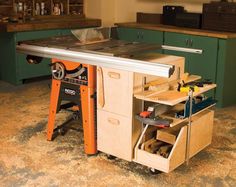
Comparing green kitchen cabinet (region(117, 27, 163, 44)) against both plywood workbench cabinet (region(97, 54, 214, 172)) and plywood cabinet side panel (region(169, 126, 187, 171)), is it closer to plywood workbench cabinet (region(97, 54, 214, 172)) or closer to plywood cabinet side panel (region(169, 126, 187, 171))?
plywood workbench cabinet (region(97, 54, 214, 172))

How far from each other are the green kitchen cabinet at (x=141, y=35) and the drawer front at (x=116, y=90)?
209 centimetres

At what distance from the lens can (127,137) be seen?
253cm

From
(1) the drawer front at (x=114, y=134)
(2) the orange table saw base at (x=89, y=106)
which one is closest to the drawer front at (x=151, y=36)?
(2) the orange table saw base at (x=89, y=106)

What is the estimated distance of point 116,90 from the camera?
8.25ft

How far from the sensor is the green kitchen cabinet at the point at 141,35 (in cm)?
454

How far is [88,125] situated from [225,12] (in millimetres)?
2193

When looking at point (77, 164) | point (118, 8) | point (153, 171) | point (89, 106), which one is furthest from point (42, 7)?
point (153, 171)

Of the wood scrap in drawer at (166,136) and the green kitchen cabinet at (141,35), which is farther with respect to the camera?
the green kitchen cabinet at (141,35)

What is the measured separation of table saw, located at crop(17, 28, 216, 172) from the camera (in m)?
2.41

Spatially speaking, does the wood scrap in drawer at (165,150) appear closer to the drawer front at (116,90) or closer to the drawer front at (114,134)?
the drawer front at (114,134)

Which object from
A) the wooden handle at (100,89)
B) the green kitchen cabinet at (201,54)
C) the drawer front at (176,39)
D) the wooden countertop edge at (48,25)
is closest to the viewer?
the wooden handle at (100,89)

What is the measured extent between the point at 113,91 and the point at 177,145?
0.56 meters

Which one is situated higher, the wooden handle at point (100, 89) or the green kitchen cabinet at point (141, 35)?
the green kitchen cabinet at point (141, 35)

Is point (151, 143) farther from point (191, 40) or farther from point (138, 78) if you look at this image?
point (191, 40)
